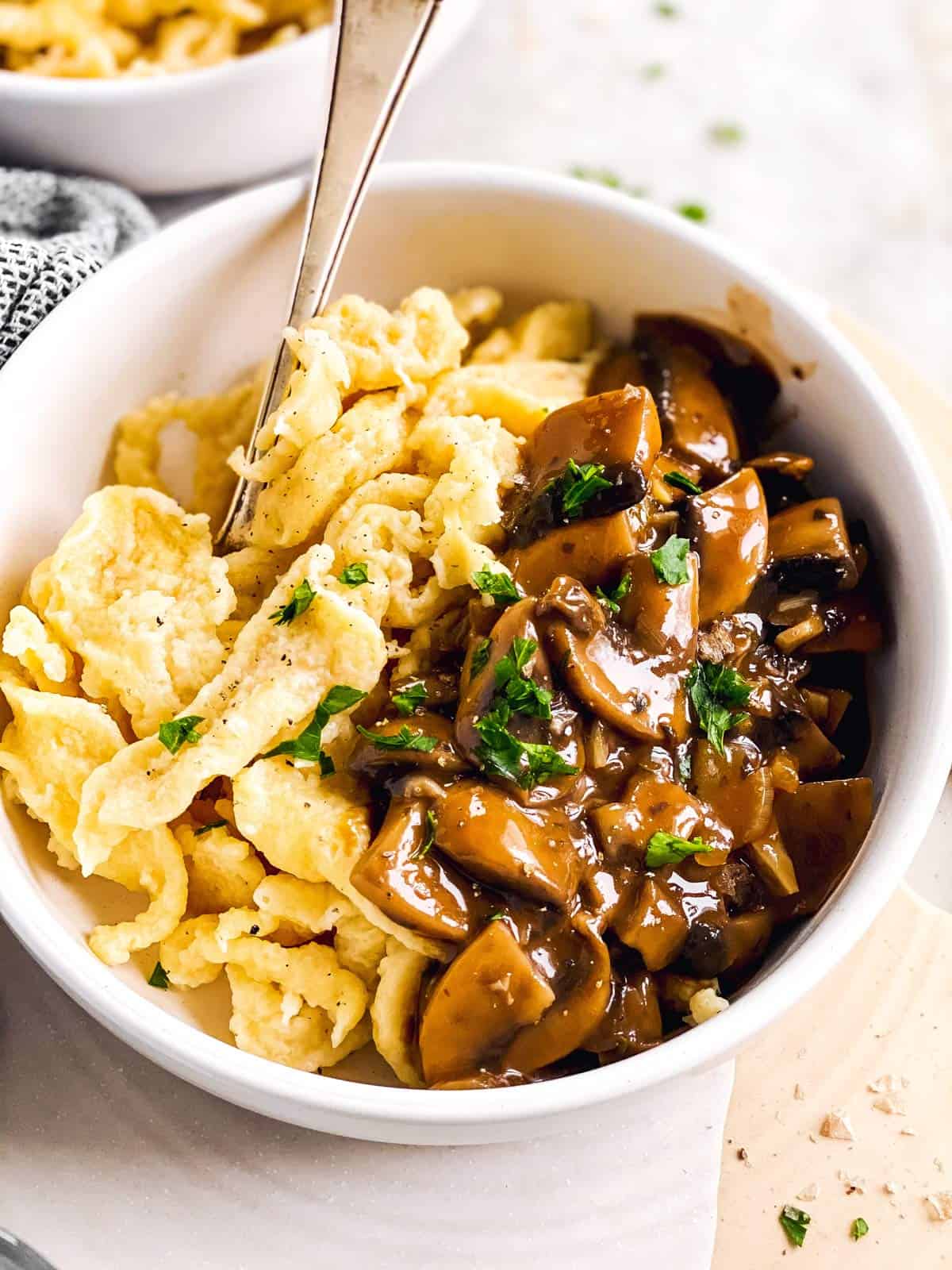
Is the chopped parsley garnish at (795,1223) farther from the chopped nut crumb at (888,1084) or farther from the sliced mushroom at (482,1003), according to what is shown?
the sliced mushroom at (482,1003)

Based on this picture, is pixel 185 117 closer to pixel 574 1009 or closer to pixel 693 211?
pixel 693 211

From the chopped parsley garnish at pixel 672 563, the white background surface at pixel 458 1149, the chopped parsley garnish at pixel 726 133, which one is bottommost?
the white background surface at pixel 458 1149

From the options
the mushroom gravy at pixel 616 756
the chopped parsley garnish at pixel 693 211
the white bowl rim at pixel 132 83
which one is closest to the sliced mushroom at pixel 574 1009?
the mushroom gravy at pixel 616 756

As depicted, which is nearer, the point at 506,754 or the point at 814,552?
the point at 506,754

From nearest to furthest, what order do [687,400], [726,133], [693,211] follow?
[687,400] < [693,211] < [726,133]

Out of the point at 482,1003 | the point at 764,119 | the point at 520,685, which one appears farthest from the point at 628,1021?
the point at 764,119

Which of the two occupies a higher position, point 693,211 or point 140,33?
point 693,211
